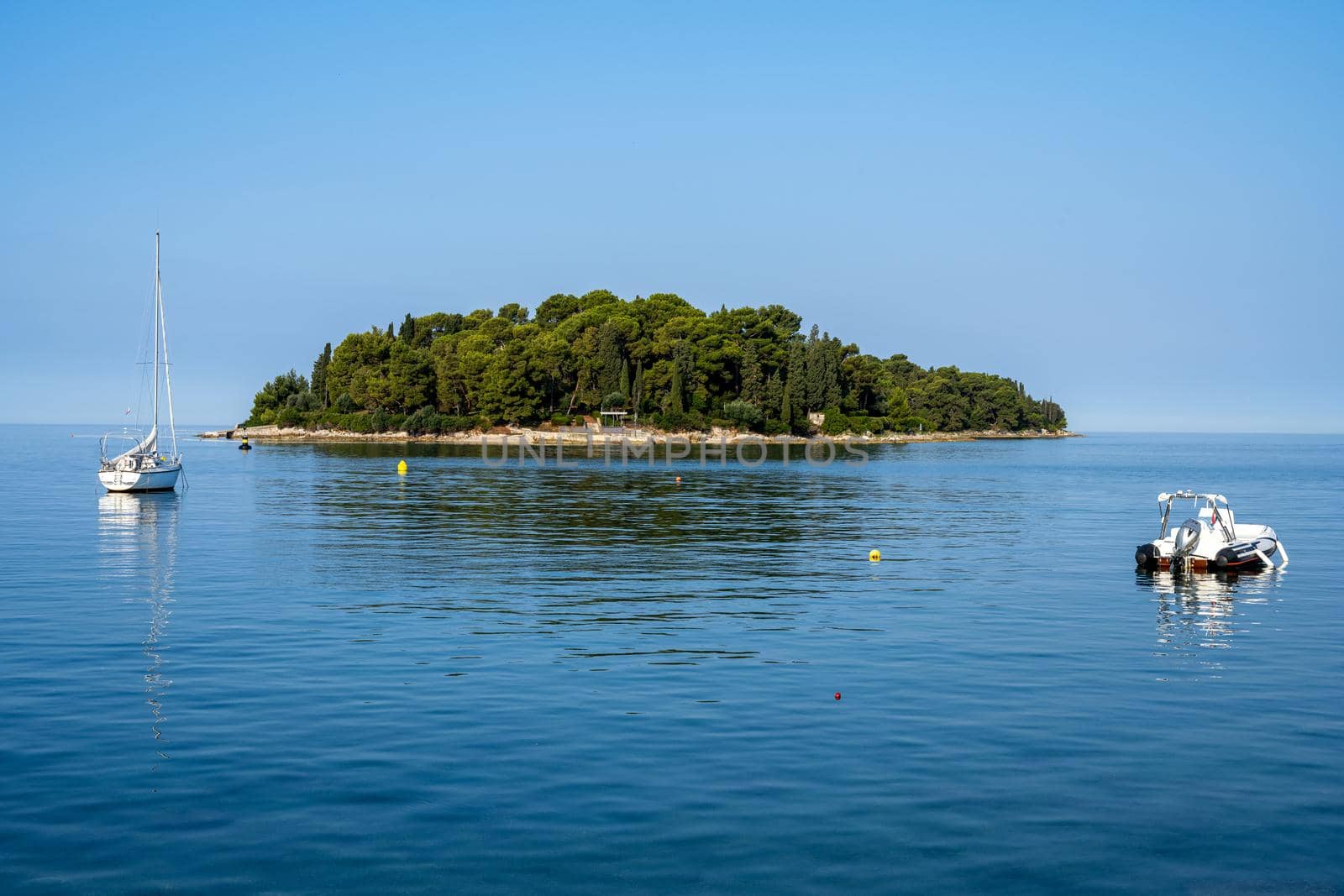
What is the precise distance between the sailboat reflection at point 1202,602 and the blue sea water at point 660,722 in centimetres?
21

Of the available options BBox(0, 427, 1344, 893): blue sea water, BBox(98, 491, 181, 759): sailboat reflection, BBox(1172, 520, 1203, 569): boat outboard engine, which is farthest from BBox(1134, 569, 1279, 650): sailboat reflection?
BBox(98, 491, 181, 759): sailboat reflection

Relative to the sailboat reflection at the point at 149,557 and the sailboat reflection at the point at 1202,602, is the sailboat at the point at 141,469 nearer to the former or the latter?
the sailboat reflection at the point at 149,557

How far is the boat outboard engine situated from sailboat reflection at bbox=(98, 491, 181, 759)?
33.3 meters

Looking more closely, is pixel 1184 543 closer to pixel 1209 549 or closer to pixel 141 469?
pixel 1209 549

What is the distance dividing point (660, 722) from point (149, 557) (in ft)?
102

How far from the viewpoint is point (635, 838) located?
14.0m

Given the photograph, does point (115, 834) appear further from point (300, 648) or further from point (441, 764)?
point (300, 648)

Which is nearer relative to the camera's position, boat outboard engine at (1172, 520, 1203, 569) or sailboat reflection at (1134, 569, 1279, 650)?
sailboat reflection at (1134, 569, 1279, 650)

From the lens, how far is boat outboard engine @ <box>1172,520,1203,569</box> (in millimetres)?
42250

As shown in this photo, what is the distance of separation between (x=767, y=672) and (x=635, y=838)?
9.74 metres

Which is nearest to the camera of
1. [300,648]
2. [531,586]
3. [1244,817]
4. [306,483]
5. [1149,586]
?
[1244,817]

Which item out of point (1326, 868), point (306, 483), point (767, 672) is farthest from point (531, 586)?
point (306, 483)

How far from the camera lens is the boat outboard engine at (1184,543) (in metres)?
42.2

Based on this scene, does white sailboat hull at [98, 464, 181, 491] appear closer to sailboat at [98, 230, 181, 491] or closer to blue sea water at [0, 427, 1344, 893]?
sailboat at [98, 230, 181, 491]
